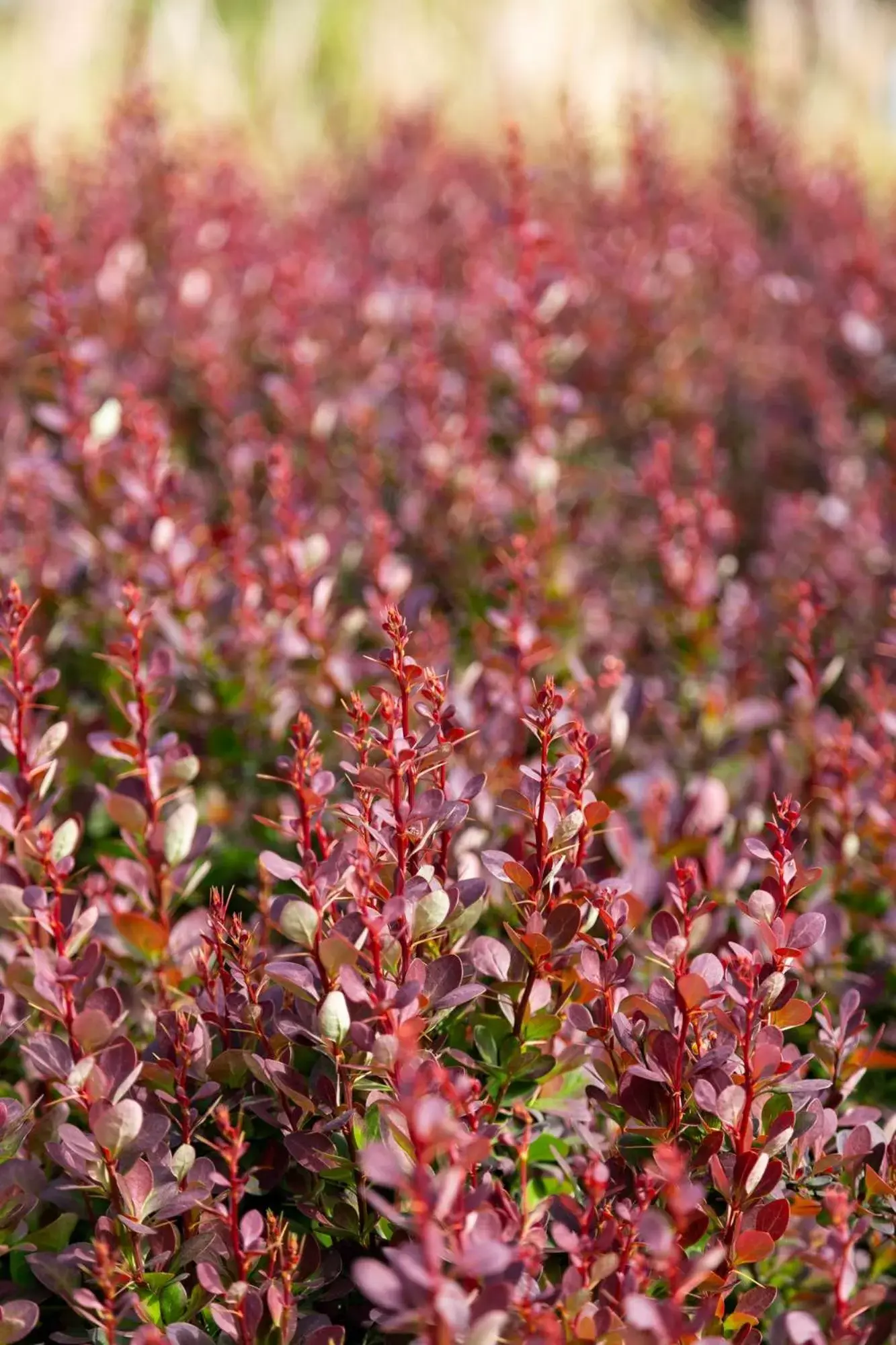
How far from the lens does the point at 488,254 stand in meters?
3.82

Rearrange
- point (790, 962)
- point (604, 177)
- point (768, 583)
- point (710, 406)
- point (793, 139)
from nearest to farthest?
point (790, 962), point (768, 583), point (710, 406), point (793, 139), point (604, 177)

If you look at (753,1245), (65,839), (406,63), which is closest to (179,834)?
(65,839)

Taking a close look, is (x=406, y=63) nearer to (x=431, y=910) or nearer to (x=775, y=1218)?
(x=431, y=910)

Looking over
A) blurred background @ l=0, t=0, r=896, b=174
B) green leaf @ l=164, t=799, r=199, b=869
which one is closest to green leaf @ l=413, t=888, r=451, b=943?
green leaf @ l=164, t=799, r=199, b=869

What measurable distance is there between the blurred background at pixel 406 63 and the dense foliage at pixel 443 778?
4680 mm

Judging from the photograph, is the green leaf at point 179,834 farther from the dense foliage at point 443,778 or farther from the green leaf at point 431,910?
the green leaf at point 431,910

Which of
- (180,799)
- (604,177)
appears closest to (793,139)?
(604,177)

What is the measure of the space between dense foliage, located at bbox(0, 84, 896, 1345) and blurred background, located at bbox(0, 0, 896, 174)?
15.4 ft

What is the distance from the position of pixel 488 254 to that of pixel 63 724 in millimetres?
→ 2685

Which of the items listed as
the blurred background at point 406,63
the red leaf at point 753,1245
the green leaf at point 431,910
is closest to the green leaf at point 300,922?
the green leaf at point 431,910

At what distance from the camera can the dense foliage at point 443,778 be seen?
4.29ft

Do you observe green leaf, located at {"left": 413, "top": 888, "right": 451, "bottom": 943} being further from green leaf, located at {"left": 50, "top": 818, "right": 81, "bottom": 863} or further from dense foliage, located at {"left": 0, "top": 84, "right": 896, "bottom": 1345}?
green leaf, located at {"left": 50, "top": 818, "right": 81, "bottom": 863}

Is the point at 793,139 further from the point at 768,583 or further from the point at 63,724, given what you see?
the point at 63,724

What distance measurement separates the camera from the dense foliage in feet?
4.29
